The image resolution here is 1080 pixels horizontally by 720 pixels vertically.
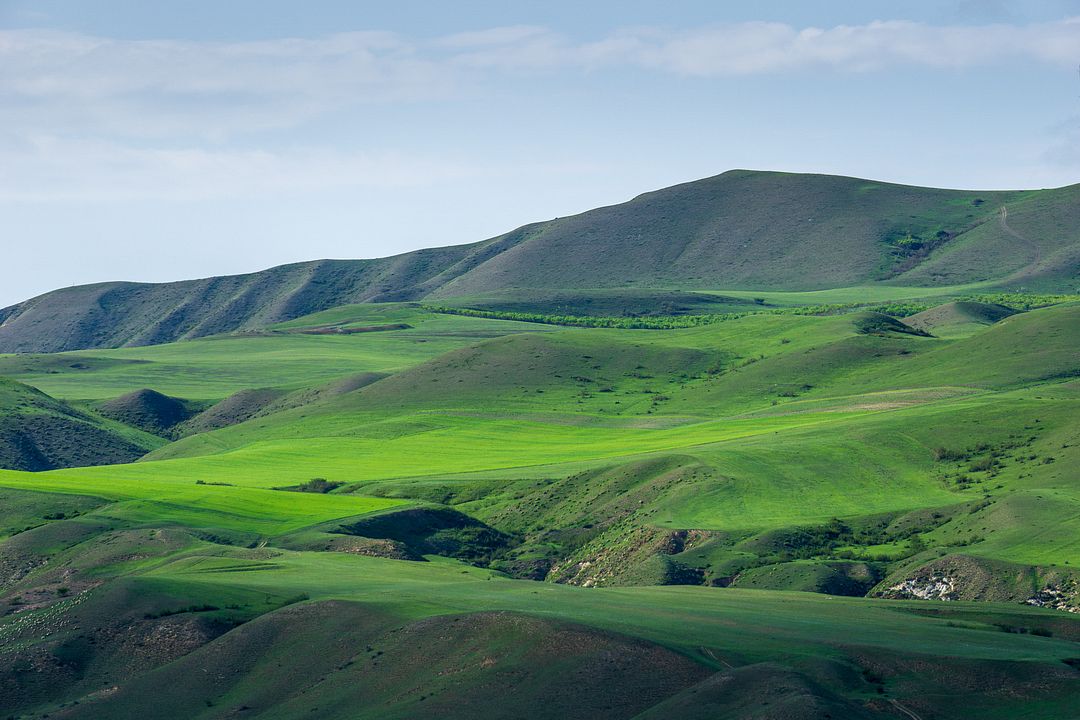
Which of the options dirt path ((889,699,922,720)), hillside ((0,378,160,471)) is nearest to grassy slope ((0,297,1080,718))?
dirt path ((889,699,922,720))

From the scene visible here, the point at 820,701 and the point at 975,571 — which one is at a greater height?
the point at 820,701

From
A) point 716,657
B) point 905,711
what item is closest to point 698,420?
point 716,657

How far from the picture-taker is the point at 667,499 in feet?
319

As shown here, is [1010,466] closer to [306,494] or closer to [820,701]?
[306,494]

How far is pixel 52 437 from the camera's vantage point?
166 m

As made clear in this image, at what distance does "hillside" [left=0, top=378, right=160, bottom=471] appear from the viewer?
16000cm

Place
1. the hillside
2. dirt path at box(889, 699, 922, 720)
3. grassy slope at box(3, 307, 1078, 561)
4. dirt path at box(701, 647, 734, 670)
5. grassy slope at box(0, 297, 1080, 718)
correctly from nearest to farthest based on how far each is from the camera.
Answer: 1. dirt path at box(889, 699, 922, 720)
2. dirt path at box(701, 647, 734, 670)
3. grassy slope at box(0, 297, 1080, 718)
4. grassy slope at box(3, 307, 1078, 561)
5. the hillside

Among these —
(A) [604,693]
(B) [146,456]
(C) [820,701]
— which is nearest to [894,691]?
(C) [820,701]

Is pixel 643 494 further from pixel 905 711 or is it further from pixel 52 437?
pixel 52 437

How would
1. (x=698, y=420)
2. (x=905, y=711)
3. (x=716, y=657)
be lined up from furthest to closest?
1. (x=698, y=420)
2. (x=716, y=657)
3. (x=905, y=711)

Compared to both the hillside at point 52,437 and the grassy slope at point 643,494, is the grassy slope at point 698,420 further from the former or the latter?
the hillside at point 52,437

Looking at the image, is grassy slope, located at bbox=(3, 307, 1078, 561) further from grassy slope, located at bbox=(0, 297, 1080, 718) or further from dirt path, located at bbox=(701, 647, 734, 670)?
dirt path, located at bbox=(701, 647, 734, 670)

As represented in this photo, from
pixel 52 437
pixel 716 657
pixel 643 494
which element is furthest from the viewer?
pixel 52 437

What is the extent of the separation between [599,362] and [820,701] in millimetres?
135693
